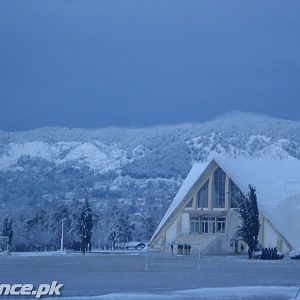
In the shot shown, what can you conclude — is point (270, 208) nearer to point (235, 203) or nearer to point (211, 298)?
point (235, 203)

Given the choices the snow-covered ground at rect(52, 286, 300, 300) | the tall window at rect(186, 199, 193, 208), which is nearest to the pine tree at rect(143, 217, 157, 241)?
the tall window at rect(186, 199, 193, 208)

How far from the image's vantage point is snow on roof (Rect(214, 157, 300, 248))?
67188 millimetres

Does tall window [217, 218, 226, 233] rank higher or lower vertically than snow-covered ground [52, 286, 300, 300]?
higher

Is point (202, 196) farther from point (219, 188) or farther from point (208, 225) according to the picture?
point (208, 225)

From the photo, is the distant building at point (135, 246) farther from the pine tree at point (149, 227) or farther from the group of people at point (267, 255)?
the group of people at point (267, 255)

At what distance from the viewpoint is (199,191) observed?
7094 cm

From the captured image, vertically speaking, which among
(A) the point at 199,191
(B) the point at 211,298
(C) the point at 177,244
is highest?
(A) the point at 199,191

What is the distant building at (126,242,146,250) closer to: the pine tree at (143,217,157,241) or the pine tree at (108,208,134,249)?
the pine tree at (108,208,134,249)

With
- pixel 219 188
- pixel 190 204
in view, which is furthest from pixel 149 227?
pixel 219 188

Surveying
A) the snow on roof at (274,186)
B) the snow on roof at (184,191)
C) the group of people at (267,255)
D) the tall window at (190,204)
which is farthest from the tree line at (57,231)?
the group of people at (267,255)

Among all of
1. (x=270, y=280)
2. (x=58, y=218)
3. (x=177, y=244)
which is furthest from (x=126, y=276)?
(x=58, y=218)

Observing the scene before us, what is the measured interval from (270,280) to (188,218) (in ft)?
137

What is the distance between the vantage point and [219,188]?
70375 millimetres

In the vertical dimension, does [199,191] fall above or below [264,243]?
above
